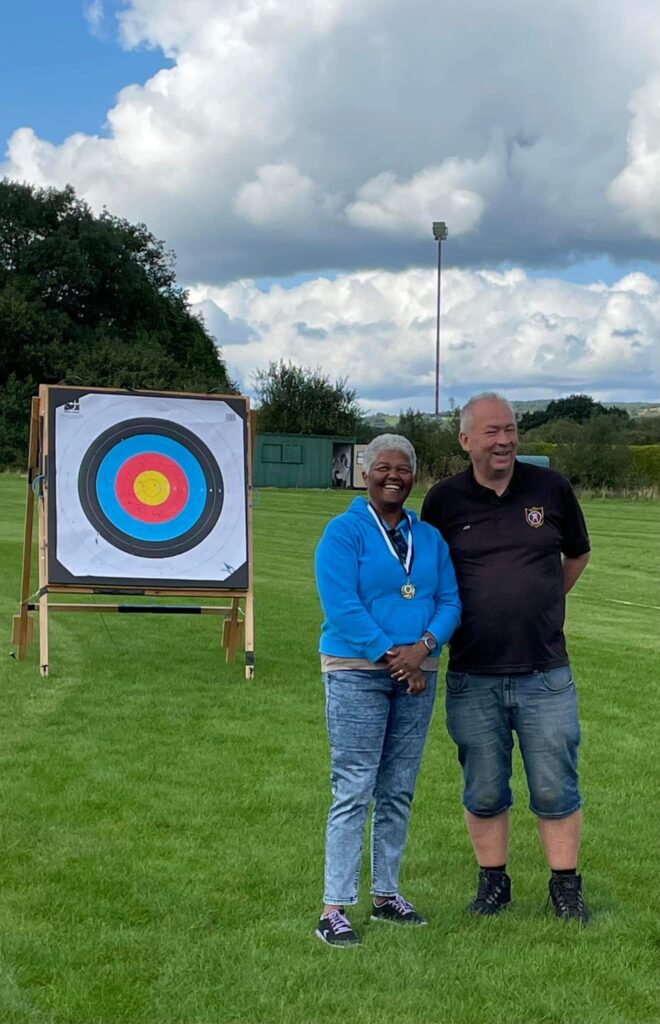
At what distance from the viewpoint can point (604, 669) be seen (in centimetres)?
991

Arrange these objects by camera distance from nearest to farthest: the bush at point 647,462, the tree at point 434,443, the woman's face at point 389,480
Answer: the woman's face at point 389,480, the bush at point 647,462, the tree at point 434,443

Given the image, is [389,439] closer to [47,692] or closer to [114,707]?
[114,707]

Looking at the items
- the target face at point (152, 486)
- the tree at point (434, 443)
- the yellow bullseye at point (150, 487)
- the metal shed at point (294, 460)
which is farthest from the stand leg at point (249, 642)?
the metal shed at point (294, 460)

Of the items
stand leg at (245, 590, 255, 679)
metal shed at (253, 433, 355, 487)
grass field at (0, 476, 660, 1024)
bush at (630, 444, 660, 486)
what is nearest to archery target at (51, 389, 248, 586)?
stand leg at (245, 590, 255, 679)

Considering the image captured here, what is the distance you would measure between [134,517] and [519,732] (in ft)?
19.6

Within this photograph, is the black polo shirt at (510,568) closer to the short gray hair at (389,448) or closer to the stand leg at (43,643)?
the short gray hair at (389,448)

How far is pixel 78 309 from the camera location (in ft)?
205

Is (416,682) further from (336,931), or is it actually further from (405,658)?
(336,931)

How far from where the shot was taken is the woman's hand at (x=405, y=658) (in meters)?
4.05

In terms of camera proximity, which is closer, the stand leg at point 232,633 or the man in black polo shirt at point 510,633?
the man in black polo shirt at point 510,633

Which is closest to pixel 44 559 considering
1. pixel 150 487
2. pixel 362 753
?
pixel 150 487

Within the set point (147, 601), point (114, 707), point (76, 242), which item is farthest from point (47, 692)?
point (76, 242)

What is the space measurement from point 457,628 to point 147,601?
34.5 ft

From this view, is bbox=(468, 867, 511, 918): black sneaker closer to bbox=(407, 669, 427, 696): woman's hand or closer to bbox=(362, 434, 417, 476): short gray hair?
bbox=(407, 669, 427, 696): woman's hand
